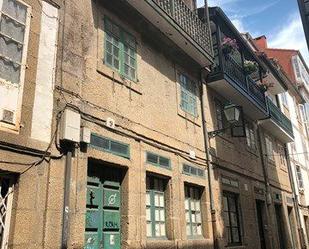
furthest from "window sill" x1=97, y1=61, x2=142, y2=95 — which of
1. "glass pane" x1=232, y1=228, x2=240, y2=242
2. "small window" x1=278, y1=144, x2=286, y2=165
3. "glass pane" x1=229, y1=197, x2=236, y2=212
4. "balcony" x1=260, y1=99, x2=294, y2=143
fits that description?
"small window" x1=278, y1=144, x2=286, y2=165

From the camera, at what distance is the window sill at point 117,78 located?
23.8ft

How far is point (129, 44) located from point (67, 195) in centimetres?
409

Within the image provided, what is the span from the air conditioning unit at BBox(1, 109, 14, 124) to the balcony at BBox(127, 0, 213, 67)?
4326 millimetres

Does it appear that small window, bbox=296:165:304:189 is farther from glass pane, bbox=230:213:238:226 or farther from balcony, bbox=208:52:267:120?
glass pane, bbox=230:213:238:226

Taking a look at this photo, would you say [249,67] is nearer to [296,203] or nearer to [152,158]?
[152,158]

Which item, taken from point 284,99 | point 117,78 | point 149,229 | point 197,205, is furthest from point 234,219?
point 284,99

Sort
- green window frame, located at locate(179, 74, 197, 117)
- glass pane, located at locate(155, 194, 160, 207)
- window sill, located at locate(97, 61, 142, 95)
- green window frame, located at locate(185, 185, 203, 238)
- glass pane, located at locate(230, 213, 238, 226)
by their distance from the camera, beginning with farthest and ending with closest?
glass pane, located at locate(230, 213, 238, 226) < green window frame, located at locate(179, 74, 197, 117) < green window frame, located at locate(185, 185, 203, 238) < glass pane, located at locate(155, 194, 160, 207) < window sill, located at locate(97, 61, 142, 95)

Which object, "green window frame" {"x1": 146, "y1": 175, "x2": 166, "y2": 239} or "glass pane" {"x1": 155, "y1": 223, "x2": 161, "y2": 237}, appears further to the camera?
"glass pane" {"x1": 155, "y1": 223, "x2": 161, "y2": 237}

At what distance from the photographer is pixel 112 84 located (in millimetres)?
7465

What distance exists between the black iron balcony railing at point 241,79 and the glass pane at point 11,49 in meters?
7.51

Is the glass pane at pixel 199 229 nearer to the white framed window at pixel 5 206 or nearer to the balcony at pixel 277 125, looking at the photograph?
the white framed window at pixel 5 206

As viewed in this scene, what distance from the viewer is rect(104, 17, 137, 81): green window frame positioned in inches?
304

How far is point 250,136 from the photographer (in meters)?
15.0

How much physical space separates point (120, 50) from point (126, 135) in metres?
1.93
